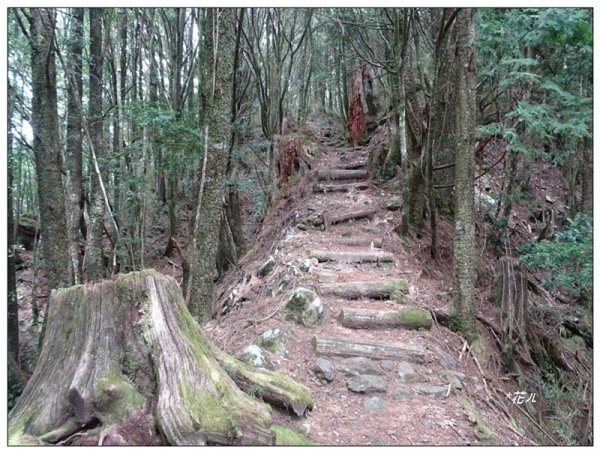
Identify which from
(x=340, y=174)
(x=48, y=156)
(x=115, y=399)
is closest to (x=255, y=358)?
(x=115, y=399)

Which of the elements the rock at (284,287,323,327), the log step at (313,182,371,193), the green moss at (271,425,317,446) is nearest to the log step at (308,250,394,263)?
the rock at (284,287,323,327)

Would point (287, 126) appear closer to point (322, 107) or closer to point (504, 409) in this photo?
point (504, 409)

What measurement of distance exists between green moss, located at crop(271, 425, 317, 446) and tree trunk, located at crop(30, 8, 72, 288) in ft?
11.0

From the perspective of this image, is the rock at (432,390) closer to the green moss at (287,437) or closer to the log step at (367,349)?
the log step at (367,349)

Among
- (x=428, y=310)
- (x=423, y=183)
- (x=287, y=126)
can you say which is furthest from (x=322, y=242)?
(x=287, y=126)

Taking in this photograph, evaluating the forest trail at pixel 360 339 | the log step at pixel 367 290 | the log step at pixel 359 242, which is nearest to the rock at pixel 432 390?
the forest trail at pixel 360 339

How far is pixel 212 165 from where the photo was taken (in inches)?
198

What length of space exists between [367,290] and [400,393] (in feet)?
6.03

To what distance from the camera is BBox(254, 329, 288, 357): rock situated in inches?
179

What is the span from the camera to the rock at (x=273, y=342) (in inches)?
179

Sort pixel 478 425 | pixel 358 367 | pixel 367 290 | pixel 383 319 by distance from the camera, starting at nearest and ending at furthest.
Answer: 1. pixel 478 425
2. pixel 358 367
3. pixel 383 319
4. pixel 367 290

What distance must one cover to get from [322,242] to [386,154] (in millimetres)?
3420

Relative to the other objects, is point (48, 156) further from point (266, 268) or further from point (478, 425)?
point (478, 425)

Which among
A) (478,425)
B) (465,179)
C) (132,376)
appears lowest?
(478,425)
